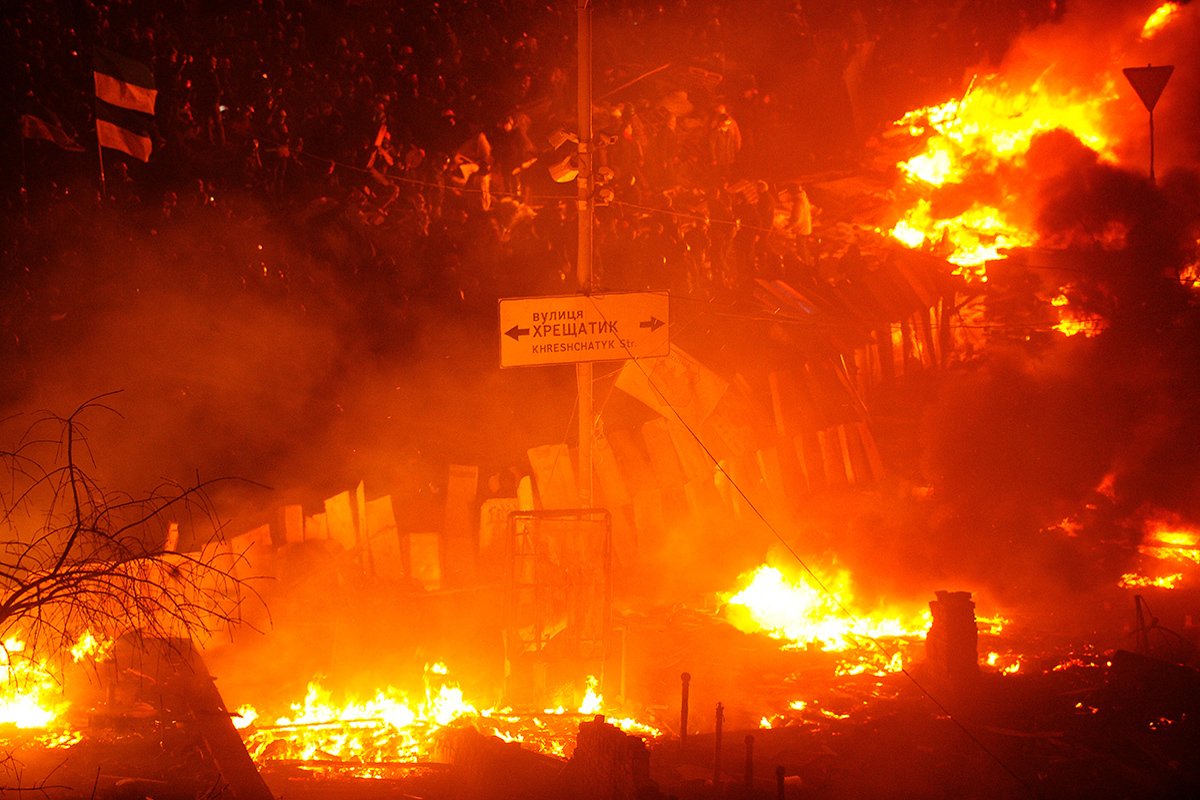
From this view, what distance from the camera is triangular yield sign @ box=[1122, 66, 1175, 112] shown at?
16.1 meters

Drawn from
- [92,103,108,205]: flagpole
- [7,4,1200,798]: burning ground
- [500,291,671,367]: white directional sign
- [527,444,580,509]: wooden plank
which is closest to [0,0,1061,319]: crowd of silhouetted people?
[92,103,108,205]: flagpole

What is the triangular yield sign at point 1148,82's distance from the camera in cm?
1609

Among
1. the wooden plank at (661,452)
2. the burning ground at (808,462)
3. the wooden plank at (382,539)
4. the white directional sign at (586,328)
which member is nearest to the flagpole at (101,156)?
the burning ground at (808,462)

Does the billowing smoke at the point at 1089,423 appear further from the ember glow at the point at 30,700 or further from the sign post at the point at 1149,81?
the ember glow at the point at 30,700

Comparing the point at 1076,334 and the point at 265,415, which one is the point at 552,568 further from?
the point at 1076,334

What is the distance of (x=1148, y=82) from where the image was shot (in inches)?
640

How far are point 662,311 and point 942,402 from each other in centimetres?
867

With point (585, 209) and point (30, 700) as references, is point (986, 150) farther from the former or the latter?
point (30, 700)

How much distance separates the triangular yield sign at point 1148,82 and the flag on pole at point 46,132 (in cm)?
1713

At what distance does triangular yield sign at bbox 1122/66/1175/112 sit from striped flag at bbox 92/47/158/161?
643 inches

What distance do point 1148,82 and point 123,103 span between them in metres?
17.3

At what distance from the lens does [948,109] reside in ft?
64.6

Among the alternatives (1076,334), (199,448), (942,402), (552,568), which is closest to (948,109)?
(1076,334)

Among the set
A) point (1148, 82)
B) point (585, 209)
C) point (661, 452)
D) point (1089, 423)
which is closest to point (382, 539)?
point (661, 452)
